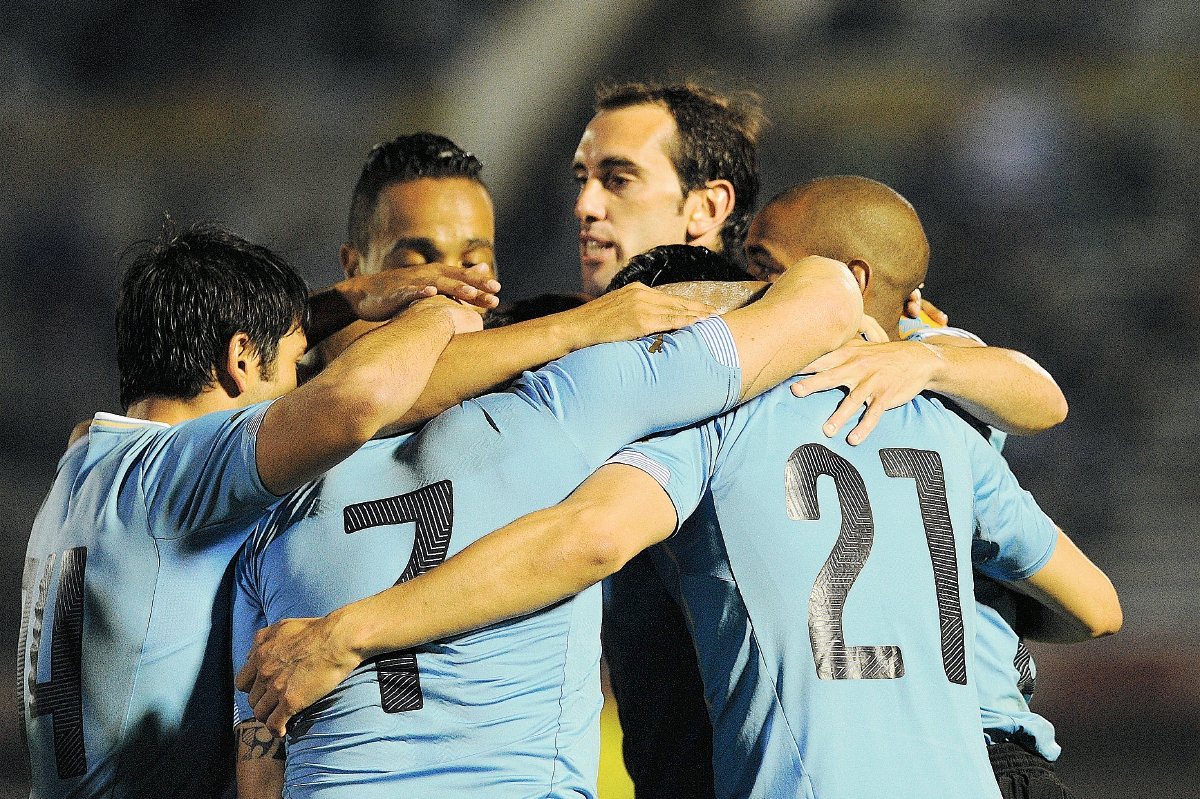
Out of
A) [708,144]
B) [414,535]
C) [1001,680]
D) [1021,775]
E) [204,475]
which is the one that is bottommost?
[1021,775]

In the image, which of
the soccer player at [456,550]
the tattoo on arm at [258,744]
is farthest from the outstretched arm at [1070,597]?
the tattoo on arm at [258,744]

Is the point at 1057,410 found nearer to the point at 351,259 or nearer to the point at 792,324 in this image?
the point at 792,324

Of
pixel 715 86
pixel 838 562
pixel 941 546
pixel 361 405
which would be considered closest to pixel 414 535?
pixel 361 405

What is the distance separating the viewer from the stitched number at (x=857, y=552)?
6.40 feet

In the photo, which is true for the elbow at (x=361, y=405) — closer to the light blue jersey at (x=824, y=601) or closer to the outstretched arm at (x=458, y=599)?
the outstretched arm at (x=458, y=599)

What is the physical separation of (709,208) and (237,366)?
6.12 ft

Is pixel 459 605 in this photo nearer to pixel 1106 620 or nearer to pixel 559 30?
pixel 1106 620

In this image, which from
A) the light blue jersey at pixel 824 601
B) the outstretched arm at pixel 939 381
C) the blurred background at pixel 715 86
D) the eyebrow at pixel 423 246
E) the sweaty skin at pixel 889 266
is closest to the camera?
the light blue jersey at pixel 824 601

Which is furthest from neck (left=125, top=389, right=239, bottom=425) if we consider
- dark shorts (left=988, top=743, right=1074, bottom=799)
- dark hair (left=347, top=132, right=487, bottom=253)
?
dark shorts (left=988, top=743, right=1074, bottom=799)

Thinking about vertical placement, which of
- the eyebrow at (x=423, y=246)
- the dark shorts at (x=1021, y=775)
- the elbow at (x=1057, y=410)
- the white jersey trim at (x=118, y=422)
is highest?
the eyebrow at (x=423, y=246)

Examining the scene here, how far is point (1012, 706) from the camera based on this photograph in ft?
8.02

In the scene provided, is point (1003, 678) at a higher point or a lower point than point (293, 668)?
lower

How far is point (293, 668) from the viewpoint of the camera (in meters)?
1.79

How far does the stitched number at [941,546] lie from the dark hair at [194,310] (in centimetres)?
143
